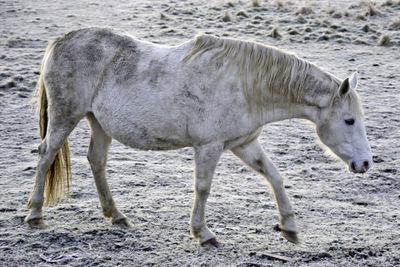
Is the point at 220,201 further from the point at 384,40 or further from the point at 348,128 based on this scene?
the point at 384,40

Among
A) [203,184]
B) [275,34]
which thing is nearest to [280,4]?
[275,34]

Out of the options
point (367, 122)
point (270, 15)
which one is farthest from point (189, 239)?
point (270, 15)

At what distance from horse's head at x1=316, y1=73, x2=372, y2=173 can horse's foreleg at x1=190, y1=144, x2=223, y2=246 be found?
860mm

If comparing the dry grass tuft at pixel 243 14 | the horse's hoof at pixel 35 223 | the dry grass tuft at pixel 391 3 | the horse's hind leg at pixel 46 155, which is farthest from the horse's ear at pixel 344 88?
the dry grass tuft at pixel 391 3

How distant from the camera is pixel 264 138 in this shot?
7.23 m

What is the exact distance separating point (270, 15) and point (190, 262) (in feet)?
37.3

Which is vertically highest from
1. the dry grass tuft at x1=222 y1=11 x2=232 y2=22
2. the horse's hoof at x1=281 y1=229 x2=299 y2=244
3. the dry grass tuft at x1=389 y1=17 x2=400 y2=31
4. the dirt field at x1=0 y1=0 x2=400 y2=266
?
the horse's hoof at x1=281 y1=229 x2=299 y2=244

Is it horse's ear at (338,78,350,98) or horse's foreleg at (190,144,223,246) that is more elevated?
horse's ear at (338,78,350,98)

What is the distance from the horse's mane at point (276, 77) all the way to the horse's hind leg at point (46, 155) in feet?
4.70

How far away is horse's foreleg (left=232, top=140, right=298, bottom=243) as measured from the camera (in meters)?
4.61

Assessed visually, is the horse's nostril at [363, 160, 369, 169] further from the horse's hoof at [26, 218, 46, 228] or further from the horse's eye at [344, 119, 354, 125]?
the horse's hoof at [26, 218, 46, 228]

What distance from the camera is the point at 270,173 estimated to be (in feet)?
15.2

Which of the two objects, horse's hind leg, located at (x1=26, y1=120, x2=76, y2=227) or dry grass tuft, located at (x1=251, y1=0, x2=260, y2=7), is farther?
dry grass tuft, located at (x1=251, y1=0, x2=260, y2=7)

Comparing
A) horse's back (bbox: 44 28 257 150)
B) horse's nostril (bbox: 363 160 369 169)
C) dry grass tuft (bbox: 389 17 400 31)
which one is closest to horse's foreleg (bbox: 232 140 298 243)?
horse's back (bbox: 44 28 257 150)
